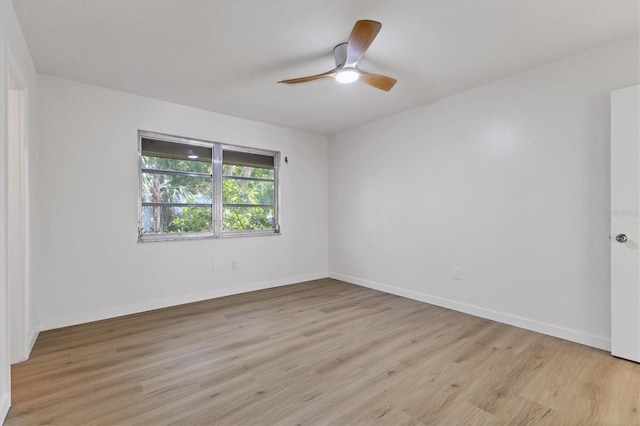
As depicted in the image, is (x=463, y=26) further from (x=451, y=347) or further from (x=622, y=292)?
(x=451, y=347)

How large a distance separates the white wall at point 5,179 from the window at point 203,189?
107cm

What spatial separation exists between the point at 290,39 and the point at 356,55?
55cm

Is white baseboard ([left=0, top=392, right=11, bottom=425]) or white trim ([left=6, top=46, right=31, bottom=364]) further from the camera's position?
white trim ([left=6, top=46, right=31, bottom=364])

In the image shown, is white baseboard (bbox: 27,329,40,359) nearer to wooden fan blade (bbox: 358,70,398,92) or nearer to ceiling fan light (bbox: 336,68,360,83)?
ceiling fan light (bbox: 336,68,360,83)

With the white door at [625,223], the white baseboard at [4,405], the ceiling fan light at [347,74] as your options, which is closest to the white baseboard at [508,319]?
the white door at [625,223]

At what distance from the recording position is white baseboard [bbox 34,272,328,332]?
10.00 feet

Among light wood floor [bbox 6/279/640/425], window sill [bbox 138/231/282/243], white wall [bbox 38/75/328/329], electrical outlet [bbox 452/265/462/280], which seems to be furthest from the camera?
window sill [bbox 138/231/282/243]

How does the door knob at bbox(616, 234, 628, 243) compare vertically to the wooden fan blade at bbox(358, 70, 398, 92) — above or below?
below

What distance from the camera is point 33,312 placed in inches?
107

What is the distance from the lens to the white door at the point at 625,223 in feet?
7.52

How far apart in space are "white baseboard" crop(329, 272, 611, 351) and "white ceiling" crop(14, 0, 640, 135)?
2.42 m

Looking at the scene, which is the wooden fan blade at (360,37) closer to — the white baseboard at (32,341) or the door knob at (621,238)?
the door knob at (621,238)

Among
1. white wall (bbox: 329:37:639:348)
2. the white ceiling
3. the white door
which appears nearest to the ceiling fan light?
the white ceiling

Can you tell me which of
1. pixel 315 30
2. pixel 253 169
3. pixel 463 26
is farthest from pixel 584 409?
pixel 253 169
